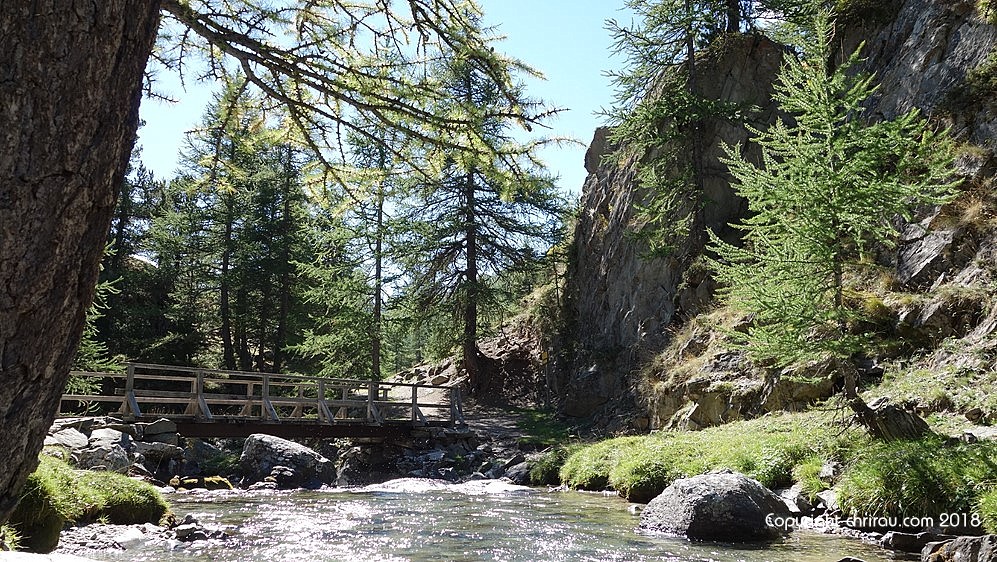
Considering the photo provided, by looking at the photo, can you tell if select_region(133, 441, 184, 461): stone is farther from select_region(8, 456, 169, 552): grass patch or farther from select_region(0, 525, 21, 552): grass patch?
select_region(0, 525, 21, 552): grass patch

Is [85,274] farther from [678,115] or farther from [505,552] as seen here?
[678,115]

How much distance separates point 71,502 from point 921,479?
9.28 metres

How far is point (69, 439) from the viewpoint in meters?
11.9

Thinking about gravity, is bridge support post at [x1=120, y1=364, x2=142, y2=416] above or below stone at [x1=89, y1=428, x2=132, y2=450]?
above

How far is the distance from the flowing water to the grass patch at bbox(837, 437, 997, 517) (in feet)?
1.92

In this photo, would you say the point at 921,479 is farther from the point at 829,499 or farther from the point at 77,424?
the point at 77,424

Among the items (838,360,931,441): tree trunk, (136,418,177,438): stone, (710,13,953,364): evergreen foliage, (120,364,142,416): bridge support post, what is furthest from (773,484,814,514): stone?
(120,364,142,416): bridge support post

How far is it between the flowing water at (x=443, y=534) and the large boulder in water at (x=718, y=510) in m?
0.33

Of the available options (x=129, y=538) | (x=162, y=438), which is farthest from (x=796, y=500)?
(x=162, y=438)

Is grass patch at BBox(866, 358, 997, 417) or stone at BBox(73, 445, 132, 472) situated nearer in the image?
grass patch at BBox(866, 358, 997, 417)

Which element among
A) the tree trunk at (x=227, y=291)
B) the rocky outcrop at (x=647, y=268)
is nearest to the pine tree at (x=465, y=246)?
the rocky outcrop at (x=647, y=268)

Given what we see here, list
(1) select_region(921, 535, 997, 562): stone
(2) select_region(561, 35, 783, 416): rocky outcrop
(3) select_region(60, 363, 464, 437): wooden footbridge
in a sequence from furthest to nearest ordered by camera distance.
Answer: (2) select_region(561, 35, 783, 416): rocky outcrop
(3) select_region(60, 363, 464, 437): wooden footbridge
(1) select_region(921, 535, 997, 562): stone

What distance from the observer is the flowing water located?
22.5 ft

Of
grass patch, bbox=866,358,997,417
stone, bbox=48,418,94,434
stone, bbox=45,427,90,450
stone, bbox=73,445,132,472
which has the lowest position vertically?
stone, bbox=73,445,132,472
